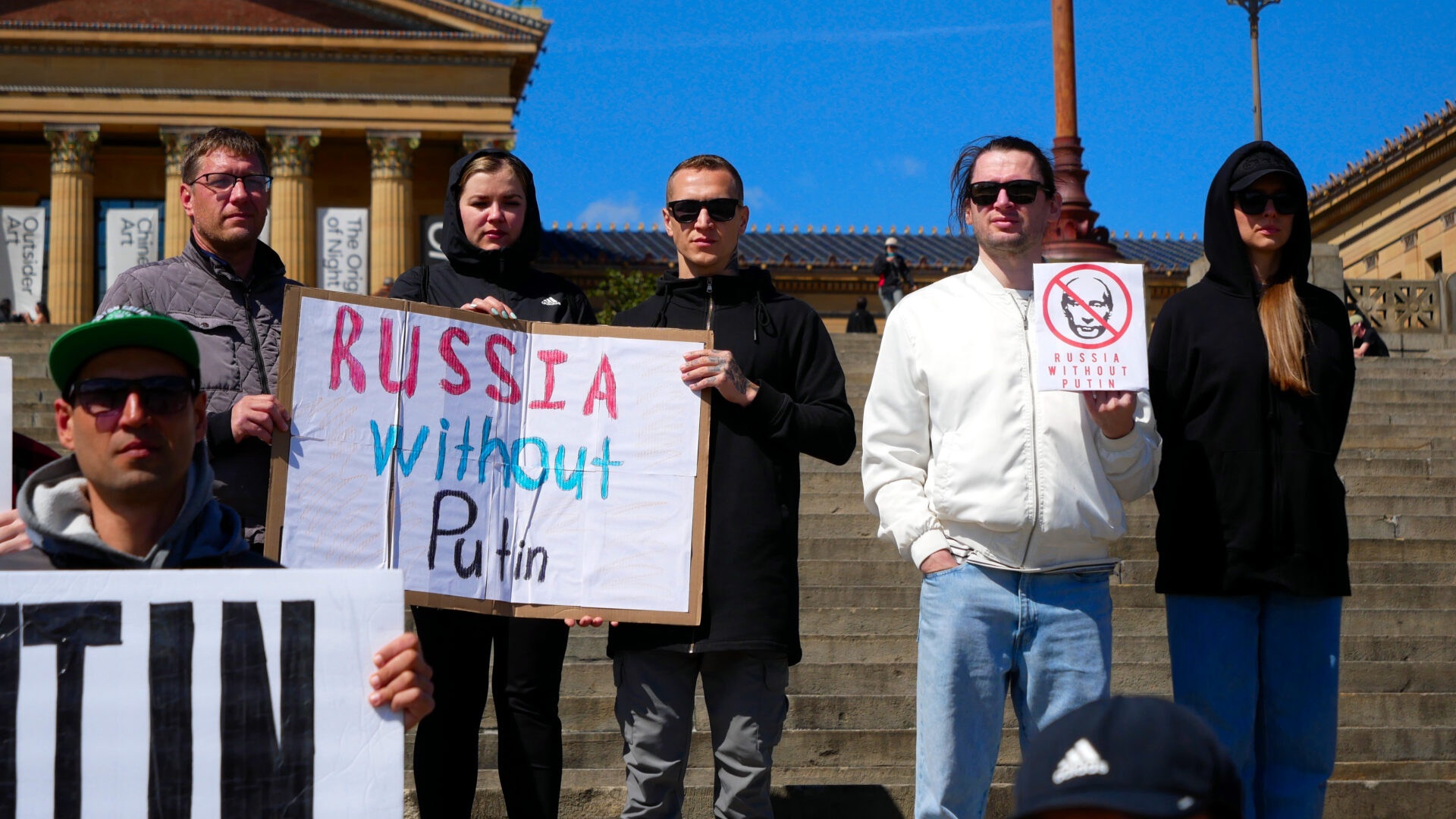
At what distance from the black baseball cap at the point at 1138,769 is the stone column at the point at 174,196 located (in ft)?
127

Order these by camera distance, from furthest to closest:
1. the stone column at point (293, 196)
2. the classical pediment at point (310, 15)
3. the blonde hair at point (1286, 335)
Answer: the classical pediment at point (310, 15)
the stone column at point (293, 196)
the blonde hair at point (1286, 335)

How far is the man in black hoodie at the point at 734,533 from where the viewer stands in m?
3.57

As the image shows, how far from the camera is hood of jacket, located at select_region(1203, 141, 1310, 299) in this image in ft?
12.4

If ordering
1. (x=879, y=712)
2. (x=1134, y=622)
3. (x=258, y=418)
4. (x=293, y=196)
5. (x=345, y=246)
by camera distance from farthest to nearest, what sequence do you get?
(x=293, y=196), (x=345, y=246), (x=1134, y=622), (x=879, y=712), (x=258, y=418)

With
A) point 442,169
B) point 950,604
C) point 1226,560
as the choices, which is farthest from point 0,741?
point 442,169

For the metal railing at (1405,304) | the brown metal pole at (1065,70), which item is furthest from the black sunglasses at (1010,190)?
the metal railing at (1405,304)

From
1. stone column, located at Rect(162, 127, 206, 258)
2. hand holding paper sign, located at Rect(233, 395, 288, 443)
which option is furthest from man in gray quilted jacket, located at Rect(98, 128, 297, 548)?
stone column, located at Rect(162, 127, 206, 258)

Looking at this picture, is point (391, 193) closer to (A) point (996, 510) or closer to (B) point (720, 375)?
(B) point (720, 375)

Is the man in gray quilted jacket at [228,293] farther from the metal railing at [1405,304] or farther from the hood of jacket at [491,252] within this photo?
the metal railing at [1405,304]

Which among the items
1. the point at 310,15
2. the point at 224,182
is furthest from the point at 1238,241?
the point at 310,15

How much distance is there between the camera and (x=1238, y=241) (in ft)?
12.4

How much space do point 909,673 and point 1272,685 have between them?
285cm

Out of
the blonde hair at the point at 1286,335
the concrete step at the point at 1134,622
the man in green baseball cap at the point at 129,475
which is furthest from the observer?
the concrete step at the point at 1134,622

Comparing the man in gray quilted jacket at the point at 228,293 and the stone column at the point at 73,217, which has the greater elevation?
the stone column at the point at 73,217
